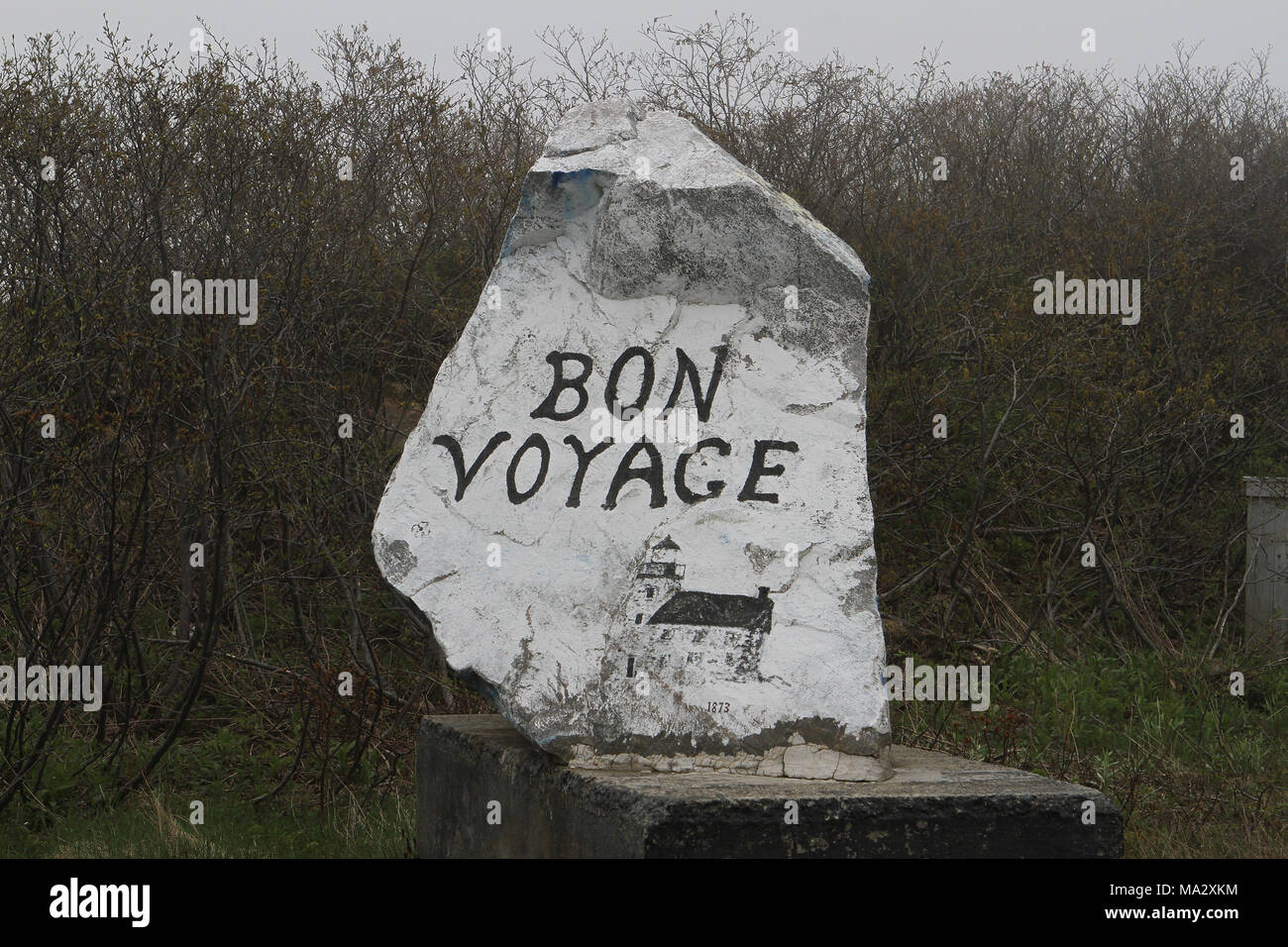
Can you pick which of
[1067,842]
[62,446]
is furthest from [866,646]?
[62,446]

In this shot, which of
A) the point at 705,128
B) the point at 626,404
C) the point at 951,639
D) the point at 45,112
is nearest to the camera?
the point at 626,404

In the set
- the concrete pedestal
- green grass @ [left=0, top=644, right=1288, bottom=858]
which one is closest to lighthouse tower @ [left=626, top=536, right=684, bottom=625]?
the concrete pedestal

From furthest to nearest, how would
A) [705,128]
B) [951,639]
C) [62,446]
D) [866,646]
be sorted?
[705,128], [951,639], [62,446], [866,646]

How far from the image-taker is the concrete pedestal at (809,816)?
2939 mm

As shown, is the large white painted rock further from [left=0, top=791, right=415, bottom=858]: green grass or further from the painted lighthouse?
[left=0, top=791, right=415, bottom=858]: green grass

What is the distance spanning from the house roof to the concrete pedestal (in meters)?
0.39

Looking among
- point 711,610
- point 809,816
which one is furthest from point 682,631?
point 809,816

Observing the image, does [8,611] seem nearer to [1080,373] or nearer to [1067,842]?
[1067,842]

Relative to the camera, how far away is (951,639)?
25.2ft

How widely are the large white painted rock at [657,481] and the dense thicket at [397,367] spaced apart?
2218 mm

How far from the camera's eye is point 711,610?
3.51 m

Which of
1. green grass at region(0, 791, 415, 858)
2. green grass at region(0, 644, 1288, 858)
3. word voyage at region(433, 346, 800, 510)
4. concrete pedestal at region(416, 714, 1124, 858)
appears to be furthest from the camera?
green grass at region(0, 644, 1288, 858)

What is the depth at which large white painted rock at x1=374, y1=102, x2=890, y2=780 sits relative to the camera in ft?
11.2

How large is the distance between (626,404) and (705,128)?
234 inches
